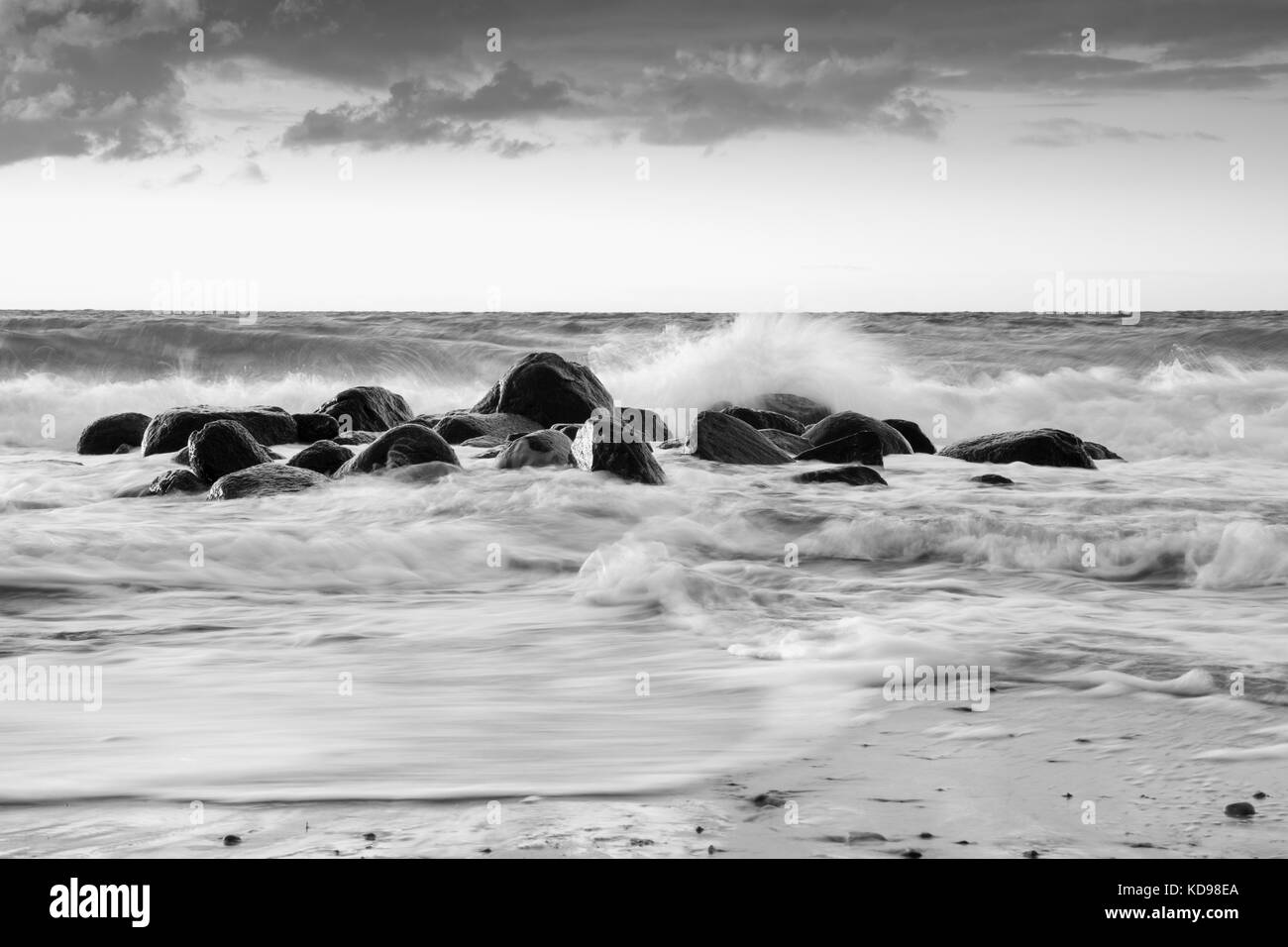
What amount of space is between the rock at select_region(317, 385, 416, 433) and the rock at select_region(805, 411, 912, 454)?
495 centimetres

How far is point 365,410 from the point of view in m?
14.6

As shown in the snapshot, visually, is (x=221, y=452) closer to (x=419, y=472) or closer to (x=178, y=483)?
(x=178, y=483)

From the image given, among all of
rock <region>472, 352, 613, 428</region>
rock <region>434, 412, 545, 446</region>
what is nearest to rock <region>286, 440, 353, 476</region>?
rock <region>434, 412, 545, 446</region>

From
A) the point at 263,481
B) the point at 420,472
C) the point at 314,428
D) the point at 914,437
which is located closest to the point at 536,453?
the point at 420,472

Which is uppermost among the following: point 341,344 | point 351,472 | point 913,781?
point 341,344

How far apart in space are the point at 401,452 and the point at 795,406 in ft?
23.0

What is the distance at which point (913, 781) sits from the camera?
3621mm

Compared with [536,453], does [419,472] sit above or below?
below

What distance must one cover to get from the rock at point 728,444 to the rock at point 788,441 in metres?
0.47

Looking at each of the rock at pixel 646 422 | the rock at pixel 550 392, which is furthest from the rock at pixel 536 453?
the rock at pixel 550 392

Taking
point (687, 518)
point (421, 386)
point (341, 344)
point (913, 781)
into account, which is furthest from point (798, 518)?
point (341, 344)

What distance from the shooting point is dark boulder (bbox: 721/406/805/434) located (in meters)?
13.9
